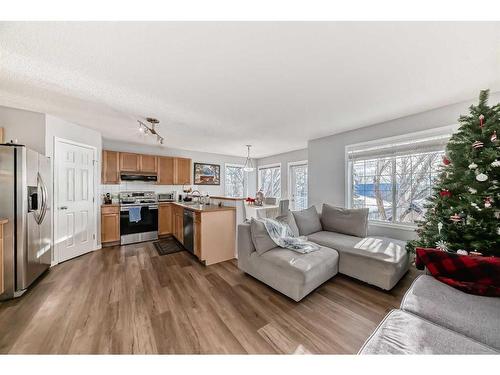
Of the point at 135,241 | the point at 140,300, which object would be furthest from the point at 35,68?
the point at 135,241

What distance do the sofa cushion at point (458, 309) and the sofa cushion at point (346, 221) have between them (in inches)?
58.8

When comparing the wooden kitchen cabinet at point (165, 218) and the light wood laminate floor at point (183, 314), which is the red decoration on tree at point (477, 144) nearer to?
the light wood laminate floor at point (183, 314)

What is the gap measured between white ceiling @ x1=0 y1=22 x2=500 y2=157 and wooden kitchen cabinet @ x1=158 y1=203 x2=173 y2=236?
228 cm

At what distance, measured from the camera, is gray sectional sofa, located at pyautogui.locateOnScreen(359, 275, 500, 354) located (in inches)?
36.5

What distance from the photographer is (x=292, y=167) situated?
225 inches

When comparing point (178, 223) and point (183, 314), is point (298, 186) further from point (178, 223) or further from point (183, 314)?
point (183, 314)

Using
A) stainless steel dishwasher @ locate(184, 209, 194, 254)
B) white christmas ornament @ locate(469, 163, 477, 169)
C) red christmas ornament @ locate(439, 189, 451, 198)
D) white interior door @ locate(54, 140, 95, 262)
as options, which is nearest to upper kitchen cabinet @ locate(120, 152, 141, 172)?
white interior door @ locate(54, 140, 95, 262)

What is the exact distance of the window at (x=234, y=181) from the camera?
645cm

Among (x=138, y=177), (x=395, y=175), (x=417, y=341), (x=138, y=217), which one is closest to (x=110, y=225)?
(x=138, y=217)

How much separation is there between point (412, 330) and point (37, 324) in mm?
2961

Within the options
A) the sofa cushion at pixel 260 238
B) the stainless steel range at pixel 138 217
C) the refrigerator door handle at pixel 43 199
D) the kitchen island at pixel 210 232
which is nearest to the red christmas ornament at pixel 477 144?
the sofa cushion at pixel 260 238

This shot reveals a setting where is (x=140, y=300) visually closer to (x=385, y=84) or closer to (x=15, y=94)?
(x=15, y=94)

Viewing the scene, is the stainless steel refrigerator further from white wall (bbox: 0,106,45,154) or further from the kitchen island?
the kitchen island
